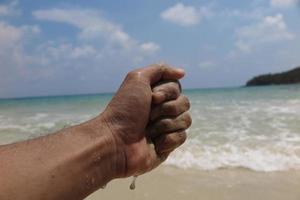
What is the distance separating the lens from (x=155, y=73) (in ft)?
5.99

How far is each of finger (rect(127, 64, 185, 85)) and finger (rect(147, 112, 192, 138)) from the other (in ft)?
0.55

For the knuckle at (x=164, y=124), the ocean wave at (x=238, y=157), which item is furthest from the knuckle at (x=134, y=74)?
the ocean wave at (x=238, y=157)

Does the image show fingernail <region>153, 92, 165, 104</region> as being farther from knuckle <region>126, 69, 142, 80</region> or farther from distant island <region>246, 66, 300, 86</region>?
distant island <region>246, 66, 300, 86</region>

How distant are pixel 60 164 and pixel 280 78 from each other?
6371cm

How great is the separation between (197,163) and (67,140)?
4225 millimetres

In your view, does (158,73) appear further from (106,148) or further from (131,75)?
(106,148)

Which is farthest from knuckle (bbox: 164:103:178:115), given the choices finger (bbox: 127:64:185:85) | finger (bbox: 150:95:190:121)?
finger (bbox: 127:64:185:85)

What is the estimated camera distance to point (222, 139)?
684cm

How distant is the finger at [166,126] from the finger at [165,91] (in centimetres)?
8

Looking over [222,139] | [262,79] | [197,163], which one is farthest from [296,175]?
[262,79]

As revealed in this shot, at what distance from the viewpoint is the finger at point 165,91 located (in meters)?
1.77

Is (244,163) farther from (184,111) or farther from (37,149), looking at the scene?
(37,149)

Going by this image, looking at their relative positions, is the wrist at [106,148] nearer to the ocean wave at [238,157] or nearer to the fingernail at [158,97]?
the fingernail at [158,97]

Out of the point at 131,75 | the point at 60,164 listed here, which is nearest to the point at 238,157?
the point at 131,75
